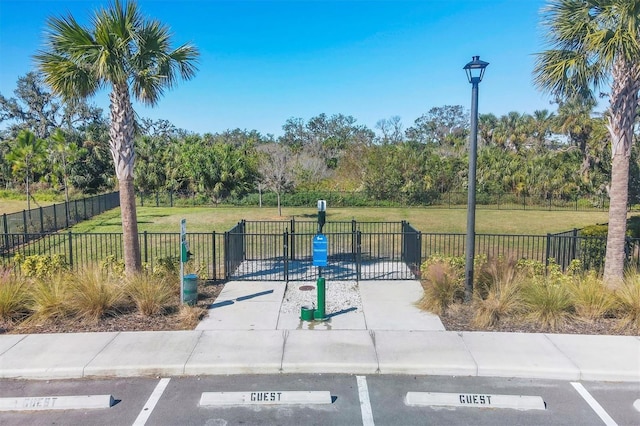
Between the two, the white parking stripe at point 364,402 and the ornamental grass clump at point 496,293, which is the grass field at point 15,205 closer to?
the ornamental grass clump at point 496,293

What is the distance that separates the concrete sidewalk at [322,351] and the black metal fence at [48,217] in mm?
10192

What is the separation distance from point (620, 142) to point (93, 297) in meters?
10.1

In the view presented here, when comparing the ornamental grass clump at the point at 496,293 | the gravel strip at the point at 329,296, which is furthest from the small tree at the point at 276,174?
the ornamental grass clump at the point at 496,293

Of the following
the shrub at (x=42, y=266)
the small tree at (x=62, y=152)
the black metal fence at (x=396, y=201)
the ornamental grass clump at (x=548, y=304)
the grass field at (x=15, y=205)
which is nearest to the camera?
the ornamental grass clump at (x=548, y=304)

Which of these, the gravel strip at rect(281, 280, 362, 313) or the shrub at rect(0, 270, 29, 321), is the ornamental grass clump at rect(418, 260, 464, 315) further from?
the shrub at rect(0, 270, 29, 321)

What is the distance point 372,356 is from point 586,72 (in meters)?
7.14

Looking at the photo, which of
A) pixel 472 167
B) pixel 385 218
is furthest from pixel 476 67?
pixel 385 218

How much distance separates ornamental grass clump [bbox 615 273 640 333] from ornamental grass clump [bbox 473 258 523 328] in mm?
1585

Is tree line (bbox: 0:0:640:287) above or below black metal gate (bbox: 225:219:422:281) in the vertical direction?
above

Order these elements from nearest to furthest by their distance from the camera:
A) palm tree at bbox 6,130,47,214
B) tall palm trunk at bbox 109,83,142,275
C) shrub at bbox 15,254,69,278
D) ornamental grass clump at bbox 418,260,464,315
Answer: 1. ornamental grass clump at bbox 418,260,464,315
2. tall palm trunk at bbox 109,83,142,275
3. shrub at bbox 15,254,69,278
4. palm tree at bbox 6,130,47,214

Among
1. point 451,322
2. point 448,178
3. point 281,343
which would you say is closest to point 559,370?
point 451,322

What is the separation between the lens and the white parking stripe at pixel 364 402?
5.07 meters

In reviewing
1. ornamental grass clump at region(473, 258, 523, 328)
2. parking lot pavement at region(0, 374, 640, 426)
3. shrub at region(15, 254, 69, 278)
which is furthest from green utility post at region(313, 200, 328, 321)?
shrub at region(15, 254, 69, 278)

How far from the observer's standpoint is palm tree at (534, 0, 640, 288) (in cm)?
825
